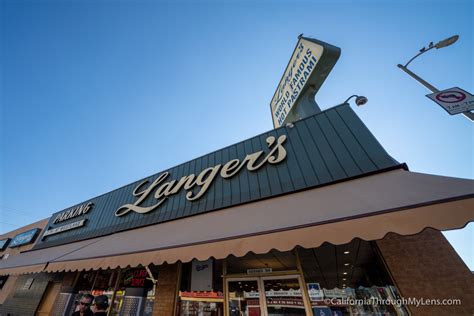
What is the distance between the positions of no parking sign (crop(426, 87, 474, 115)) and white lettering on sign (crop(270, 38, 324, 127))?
12.8 feet

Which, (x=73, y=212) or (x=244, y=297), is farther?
(x=73, y=212)

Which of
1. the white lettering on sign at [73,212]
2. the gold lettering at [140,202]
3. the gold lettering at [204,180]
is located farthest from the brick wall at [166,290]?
the white lettering on sign at [73,212]

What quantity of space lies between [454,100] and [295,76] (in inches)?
209

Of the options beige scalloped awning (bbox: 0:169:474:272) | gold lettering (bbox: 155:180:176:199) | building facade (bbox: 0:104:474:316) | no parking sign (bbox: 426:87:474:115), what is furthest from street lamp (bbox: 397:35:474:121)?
gold lettering (bbox: 155:180:176:199)

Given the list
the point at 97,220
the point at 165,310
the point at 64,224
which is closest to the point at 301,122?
the point at 165,310

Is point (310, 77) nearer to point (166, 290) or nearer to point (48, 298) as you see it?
point (166, 290)

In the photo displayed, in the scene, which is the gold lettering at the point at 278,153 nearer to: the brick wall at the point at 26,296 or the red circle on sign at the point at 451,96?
the red circle on sign at the point at 451,96

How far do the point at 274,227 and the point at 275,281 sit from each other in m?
1.87

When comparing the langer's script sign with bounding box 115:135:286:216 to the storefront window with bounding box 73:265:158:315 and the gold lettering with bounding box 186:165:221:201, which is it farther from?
the storefront window with bounding box 73:265:158:315

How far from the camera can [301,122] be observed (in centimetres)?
568

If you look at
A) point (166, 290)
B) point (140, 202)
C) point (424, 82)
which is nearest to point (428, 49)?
point (424, 82)

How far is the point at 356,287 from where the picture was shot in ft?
12.4

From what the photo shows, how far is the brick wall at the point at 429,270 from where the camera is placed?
9.27 ft

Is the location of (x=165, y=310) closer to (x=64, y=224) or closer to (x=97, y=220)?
(x=97, y=220)
